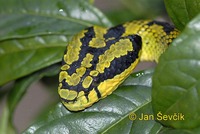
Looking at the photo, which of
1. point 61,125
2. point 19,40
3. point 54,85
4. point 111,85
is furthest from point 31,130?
point 54,85

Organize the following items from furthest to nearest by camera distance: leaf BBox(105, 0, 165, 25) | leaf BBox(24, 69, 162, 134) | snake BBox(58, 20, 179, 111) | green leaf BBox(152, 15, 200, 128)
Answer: leaf BBox(105, 0, 165, 25) < snake BBox(58, 20, 179, 111) < leaf BBox(24, 69, 162, 134) < green leaf BBox(152, 15, 200, 128)

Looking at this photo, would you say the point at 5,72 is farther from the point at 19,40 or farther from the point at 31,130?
the point at 31,130

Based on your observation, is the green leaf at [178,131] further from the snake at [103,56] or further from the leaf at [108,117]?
the snake at [103,56]

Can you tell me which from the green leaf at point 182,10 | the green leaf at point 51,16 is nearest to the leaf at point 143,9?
the green leaf at point 51,16

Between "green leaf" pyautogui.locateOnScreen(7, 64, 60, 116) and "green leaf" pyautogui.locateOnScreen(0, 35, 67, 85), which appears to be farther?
"green leaf" pyautogui.locateOnScreen(7, 64, 60, 116)

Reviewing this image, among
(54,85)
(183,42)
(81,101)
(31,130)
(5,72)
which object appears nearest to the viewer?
(183,42)

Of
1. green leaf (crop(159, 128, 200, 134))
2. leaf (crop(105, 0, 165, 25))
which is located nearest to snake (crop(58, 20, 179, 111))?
green leaf (crop(159, 128, 200, 134))

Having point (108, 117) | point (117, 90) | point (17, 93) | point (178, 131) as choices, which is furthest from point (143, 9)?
point (178, 131)

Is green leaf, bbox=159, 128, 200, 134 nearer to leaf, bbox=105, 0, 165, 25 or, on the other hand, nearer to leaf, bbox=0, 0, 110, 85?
leaf, bbox=0, 0, 110, 85
